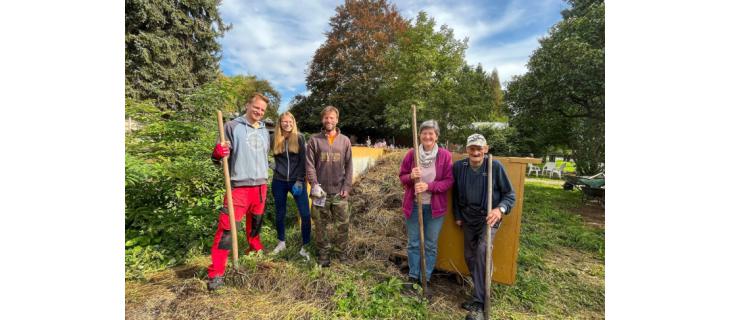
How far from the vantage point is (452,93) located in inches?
562

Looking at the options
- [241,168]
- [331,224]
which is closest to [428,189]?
[331,224]

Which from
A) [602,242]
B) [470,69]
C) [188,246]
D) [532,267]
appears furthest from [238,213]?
[470,69]

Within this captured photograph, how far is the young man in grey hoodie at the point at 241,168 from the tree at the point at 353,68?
2048 centimetres

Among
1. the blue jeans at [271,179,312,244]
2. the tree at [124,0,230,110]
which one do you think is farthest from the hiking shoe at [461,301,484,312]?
the tree at [124,0,230,110]

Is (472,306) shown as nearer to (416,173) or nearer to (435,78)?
(416,173)

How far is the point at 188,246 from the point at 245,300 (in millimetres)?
1508

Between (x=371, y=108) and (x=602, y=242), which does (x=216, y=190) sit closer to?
(x=602, y=242)

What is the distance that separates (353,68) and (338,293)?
23481mm

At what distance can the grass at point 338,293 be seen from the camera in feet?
9.11

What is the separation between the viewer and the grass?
9.11 ft

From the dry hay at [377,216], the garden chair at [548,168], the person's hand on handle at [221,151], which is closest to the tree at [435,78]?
the garden chair at [548,168]

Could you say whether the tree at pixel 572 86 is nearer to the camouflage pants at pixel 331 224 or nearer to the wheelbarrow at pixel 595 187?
the wheelbarrow at pixel 595 187

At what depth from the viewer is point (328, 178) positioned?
3432 millimetres

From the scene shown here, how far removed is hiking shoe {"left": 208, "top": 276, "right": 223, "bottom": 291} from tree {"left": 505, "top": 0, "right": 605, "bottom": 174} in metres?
8.48
